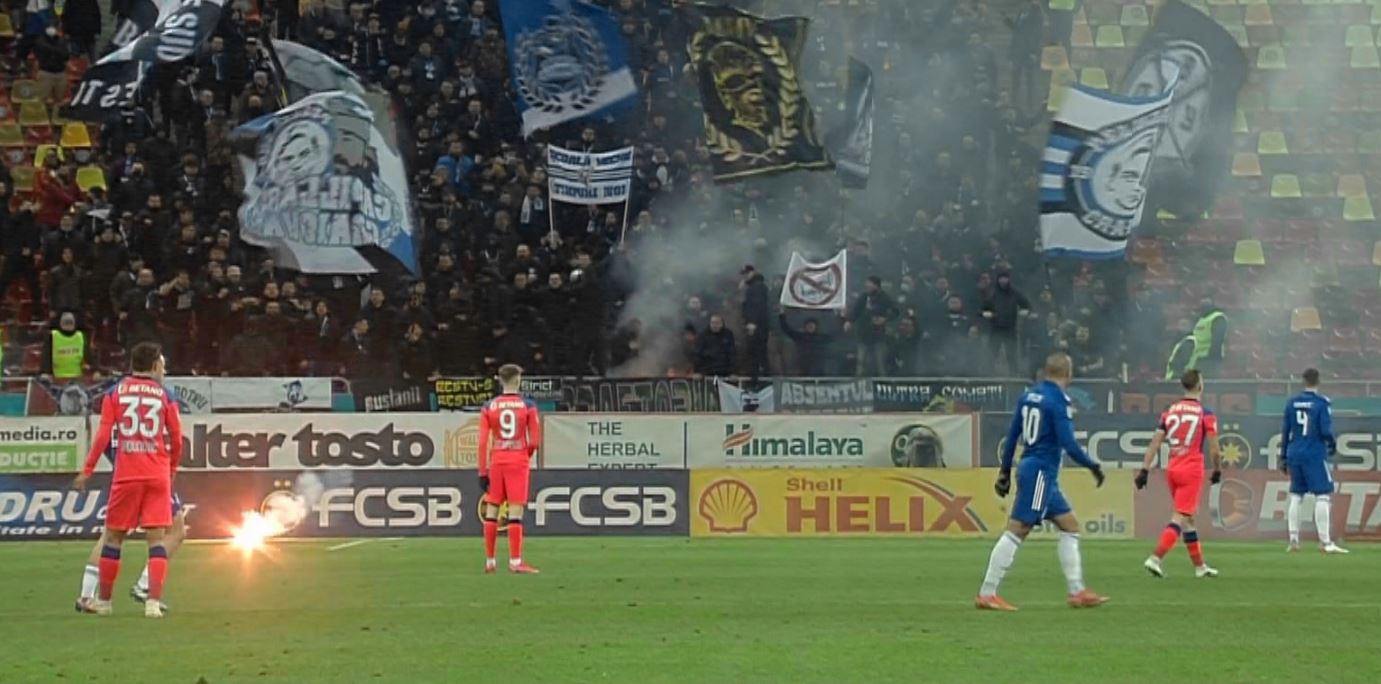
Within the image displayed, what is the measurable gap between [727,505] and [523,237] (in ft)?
18.0

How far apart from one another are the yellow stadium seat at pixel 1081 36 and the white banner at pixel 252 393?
17106mm

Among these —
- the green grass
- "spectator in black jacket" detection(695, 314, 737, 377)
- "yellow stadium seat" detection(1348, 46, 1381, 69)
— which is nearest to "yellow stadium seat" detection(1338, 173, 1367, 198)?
"yellow stadium seat" detection(1348, 46, 1381, 69)

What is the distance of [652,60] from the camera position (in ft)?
104

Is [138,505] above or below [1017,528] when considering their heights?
above

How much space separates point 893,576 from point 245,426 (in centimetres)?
1173

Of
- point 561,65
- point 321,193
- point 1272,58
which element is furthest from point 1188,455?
point 1272,58

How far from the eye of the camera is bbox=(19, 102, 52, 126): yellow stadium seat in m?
33.5

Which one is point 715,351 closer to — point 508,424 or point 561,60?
point 561,60

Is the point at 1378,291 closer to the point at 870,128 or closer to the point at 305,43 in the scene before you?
the point at 870,128

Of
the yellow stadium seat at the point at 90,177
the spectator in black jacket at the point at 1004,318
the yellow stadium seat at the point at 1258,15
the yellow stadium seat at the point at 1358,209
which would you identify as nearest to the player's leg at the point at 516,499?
the spectator in black jacket at the point at 1004,318

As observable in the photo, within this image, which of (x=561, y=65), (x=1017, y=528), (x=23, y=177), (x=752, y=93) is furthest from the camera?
(x=23, y=177)

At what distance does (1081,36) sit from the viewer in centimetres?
3781

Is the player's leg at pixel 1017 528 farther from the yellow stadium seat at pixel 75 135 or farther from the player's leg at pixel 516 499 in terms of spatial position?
the yellow stadium seat at pixel 75 135

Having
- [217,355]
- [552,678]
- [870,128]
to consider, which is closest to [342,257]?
[217,355]
